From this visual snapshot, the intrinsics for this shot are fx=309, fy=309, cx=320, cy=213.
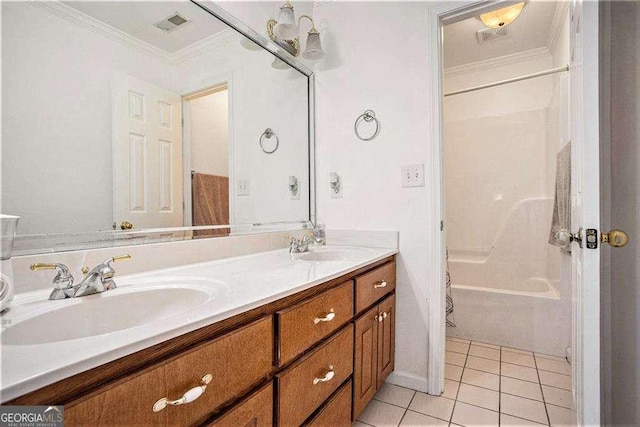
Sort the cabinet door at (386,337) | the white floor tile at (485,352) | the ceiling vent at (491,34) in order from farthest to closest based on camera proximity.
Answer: the ceiling vent at (491,34) → the white floor tile at (485,352) → the cabinet door at (386,337)

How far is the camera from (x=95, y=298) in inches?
29.8

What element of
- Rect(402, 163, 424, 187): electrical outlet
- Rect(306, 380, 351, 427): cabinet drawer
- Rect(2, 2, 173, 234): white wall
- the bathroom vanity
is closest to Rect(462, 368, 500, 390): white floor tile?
the bathroom vanity

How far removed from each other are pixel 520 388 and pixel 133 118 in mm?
2197

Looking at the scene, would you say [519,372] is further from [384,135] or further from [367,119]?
[367,119]

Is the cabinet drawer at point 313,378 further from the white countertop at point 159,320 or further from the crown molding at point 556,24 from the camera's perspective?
the crown molding at point 556,24

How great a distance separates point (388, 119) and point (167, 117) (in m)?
1.12

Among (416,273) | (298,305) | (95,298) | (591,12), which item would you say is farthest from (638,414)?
(95,298)

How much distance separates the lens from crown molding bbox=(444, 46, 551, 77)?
8.70 feet

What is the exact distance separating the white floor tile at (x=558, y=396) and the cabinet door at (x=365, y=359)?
91 centimetres

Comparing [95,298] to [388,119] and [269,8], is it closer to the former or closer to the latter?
[388,119]

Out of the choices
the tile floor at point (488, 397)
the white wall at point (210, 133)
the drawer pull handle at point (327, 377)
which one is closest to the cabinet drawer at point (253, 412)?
the drawer pull handle at point (327, 377)

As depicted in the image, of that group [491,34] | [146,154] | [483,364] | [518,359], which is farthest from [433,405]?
[491,34]

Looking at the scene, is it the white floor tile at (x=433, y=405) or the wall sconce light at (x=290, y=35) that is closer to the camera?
the white floor tile at (x=433, y=405)

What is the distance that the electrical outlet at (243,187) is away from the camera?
1.52m
